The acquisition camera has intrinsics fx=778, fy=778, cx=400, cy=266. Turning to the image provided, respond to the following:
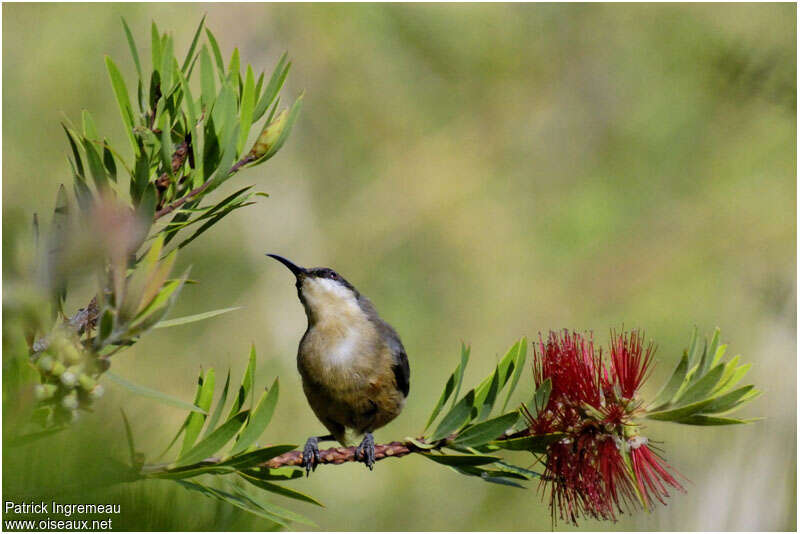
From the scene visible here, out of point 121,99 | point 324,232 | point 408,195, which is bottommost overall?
point 121,99

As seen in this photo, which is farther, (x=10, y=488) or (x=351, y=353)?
(x=351, y=353)

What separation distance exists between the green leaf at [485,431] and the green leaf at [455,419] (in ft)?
0.05

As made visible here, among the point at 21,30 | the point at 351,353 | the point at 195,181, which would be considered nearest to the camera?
the point at 195,181

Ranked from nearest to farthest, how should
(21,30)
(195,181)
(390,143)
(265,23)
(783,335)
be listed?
(195,181), (783,335), (21,30), (265,23), (390,143)

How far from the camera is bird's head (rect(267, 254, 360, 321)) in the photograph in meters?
2.26

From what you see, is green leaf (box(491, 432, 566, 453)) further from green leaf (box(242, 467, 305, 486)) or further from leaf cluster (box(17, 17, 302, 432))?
leaf cluster (box(17, 17, 302, 432))

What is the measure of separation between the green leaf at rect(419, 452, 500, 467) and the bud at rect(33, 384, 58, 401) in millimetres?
478

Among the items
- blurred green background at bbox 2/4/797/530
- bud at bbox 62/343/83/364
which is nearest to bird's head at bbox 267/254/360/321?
blurred green background at bbox 2/4/797/530

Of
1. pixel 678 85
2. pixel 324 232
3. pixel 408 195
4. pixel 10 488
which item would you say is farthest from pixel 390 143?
pixel 10 488

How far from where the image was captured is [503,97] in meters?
5.05

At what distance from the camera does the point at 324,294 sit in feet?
7.57

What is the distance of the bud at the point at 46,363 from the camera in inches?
24.2

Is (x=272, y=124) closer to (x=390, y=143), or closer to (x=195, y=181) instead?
(x=195, y=181)

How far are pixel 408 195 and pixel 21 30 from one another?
2.23 metres
